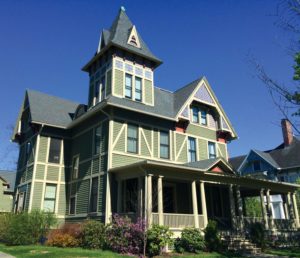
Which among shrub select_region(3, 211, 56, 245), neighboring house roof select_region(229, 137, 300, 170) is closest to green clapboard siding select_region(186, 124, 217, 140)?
shrub select_region(3, 211, 56, 245)

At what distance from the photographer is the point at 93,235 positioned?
Answer: 651 inches

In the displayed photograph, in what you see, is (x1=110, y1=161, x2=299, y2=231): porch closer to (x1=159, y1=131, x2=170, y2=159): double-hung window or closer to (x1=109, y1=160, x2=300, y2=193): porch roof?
(x1=109, y1=160, x2=300, y2=193): porch roof

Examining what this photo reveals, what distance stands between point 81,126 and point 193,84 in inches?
385

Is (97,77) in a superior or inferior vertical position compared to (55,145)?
superior

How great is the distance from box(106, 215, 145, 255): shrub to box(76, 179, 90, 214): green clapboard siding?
15.4 ft

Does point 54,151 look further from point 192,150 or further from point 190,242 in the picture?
point 190,242

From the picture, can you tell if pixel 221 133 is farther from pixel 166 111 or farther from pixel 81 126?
pixel 81 126

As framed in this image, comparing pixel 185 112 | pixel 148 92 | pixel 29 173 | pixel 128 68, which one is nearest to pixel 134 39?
pixel 128 68

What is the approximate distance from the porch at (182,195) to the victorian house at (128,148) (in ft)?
0.23

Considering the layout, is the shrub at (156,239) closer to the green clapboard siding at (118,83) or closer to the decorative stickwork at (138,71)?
the green clapboard siding at (118,83)

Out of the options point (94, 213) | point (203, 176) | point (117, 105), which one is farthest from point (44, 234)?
point (203, 176)

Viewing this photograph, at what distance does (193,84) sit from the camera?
25.7 m

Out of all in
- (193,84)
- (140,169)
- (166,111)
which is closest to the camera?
(140,169)

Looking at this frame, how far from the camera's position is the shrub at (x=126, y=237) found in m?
14.9
